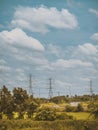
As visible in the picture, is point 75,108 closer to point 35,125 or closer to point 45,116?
point 45,116

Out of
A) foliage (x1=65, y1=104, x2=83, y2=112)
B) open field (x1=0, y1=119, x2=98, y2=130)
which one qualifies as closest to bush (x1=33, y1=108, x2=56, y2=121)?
open field (x1=0, y1=119, x2=98, y2=130)

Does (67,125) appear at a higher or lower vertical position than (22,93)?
lower

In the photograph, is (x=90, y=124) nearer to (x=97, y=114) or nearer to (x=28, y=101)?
(x=97, y=114)

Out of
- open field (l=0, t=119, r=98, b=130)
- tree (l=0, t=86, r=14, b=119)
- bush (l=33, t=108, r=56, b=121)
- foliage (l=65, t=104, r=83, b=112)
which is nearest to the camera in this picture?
open field (l=0, t=119, r=98, b=130)

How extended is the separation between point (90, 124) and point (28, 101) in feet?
41.4

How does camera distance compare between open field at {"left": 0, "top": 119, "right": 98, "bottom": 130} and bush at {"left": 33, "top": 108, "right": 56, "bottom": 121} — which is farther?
bush at {"left": 33, "top": 108, "right": 56, "bottom": 121}

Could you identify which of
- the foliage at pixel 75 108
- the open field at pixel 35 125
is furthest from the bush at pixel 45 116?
the foliage at pixel 75 108

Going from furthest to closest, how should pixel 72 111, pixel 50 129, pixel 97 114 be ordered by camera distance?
1. pixel 72 111
2. pixel 97 114
3. pixel 50 129

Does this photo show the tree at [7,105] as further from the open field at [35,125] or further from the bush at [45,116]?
the open field at [35,125]

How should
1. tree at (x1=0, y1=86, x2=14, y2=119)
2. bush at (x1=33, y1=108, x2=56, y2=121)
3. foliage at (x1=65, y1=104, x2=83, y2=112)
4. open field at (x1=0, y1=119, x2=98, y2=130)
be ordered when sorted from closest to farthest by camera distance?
open field at (x1=0, y1=119, x2=98, y2=130) → bush at (x1=33, y1=108, x2=56, y2=121) → tree at (x1=0, y1=86, x2=14, y2=119) → foliage at (x1=65, y1=104, x2=83, y2=112)

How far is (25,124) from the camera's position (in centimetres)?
3400

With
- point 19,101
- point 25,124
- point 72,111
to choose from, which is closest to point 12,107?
point 19,101

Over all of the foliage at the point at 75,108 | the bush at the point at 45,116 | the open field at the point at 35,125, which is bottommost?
the open field at the point at 35,125

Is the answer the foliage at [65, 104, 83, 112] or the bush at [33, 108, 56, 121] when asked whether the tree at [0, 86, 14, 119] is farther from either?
the foliage at [65, 104, 83, 112]
